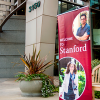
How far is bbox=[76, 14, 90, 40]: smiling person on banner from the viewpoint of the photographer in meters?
3.64

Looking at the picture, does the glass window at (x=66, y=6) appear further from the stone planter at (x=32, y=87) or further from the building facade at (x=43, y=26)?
the stone planter at (x=32, y=87)

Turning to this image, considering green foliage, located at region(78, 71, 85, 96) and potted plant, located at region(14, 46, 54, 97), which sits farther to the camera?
potted plant, located at region(14, 46, 54, 97)

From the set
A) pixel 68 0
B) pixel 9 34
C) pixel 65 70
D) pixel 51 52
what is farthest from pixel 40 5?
pixel 9 34

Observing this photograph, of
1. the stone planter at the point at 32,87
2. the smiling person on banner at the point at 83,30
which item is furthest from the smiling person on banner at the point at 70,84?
the stone planter at the point at 32,87

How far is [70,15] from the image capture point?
3.95 meters

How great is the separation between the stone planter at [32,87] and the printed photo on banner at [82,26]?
264cm

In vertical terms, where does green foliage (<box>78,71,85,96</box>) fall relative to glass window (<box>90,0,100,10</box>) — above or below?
below

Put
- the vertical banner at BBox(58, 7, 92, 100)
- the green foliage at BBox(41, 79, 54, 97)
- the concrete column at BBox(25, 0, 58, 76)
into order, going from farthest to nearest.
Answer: the concrete column at BBox(25, 0, 58, 76) → the green foliage at BBox(41, 79, 54, 97) → the vertical banner at BBox(58, 7, 92, 100)

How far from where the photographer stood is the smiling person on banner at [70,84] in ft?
12.2

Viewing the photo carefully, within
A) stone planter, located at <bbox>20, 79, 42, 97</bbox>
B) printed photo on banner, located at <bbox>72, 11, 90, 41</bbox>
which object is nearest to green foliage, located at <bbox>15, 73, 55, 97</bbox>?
stone planter, located at <bbox>20, 79, 42, 97</bbox>

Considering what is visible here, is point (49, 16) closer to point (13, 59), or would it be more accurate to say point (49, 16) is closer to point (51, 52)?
point (51, 52)

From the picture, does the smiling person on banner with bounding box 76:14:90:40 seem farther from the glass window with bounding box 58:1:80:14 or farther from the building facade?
the glass window with bounding box 58:1:80:14

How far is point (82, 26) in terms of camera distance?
12.2ft

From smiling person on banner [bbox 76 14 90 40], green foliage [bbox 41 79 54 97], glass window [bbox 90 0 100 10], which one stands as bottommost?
green foliage [bbox 41 79 54 97]
